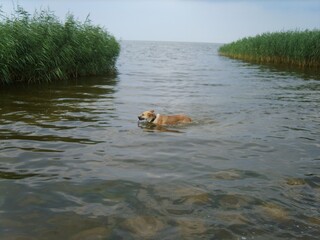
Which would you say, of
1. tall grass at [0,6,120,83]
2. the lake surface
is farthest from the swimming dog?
tall grass at [0,6,120,83]

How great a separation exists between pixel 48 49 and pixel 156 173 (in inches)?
393

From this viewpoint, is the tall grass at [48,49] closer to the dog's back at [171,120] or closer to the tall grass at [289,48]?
the dog's back at [171,120]

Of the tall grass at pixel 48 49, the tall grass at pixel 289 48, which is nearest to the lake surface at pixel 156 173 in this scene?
the tall grass at pixel 48 49

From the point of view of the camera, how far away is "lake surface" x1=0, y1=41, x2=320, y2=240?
352 centimetres

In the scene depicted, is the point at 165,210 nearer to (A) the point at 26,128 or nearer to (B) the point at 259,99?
(A) the point at 26,128

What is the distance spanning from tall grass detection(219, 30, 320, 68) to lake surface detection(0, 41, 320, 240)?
591 inches

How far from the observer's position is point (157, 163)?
5.41 metres

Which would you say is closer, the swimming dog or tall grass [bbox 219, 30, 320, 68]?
the swimming dog

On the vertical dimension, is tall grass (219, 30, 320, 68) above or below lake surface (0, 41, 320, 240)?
above

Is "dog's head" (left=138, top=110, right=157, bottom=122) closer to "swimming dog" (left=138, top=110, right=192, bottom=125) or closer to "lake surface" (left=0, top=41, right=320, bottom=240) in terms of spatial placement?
"swimming dog" (left=138, top=110, right=192, bottom=125)

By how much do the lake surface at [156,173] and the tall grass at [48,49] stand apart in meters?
2.45

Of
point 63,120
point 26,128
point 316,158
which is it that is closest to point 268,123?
point 316,158

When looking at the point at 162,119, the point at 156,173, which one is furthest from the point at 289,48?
the point at 156,173

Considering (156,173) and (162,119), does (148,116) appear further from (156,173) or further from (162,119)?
(156,173)
